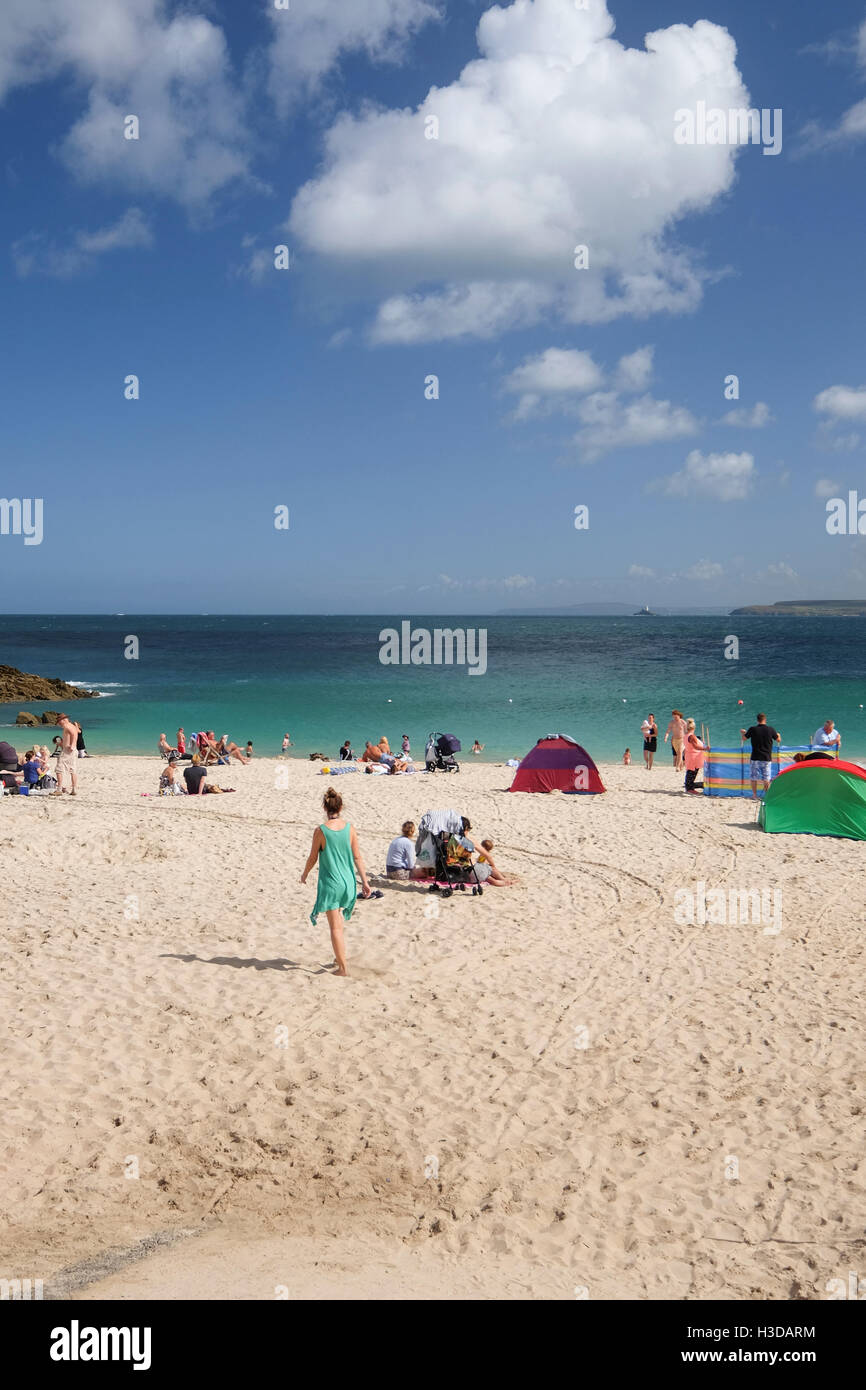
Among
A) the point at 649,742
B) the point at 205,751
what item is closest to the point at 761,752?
the point at 649,742

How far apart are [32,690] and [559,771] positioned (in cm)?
3841

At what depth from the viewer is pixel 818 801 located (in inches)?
556

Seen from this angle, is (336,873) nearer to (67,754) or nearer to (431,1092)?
(431,1092)

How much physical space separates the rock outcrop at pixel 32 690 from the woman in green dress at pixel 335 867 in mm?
43620

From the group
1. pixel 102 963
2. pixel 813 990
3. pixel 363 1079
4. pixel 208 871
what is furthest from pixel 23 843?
pixel 813 990

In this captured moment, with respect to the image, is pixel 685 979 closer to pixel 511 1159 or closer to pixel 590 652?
pixel 511 1159

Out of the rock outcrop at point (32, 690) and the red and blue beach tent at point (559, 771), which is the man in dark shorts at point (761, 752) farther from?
the rock outcrop at point (32, 690)

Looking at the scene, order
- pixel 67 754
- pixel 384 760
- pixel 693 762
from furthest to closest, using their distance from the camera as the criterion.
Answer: pixel 384 760 < pixel 693 762 < pixel 67 754

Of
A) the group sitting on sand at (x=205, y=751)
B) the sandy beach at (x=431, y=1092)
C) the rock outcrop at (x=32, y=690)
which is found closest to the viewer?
the sandy beach at (x=431, y=1092)

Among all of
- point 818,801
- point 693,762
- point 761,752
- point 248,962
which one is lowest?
point 248,962

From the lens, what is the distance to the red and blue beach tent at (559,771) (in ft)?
62.0

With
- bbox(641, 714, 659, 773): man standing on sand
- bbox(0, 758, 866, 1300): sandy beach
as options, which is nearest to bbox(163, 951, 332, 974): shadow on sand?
bbox(0, 758, 866, 1300): sandy beach

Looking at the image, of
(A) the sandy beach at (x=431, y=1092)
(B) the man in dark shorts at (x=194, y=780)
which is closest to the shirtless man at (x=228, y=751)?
(B) the man in dark shorts at (x=194, y=780)

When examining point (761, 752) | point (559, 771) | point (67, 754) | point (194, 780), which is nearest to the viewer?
point (761, 752)
